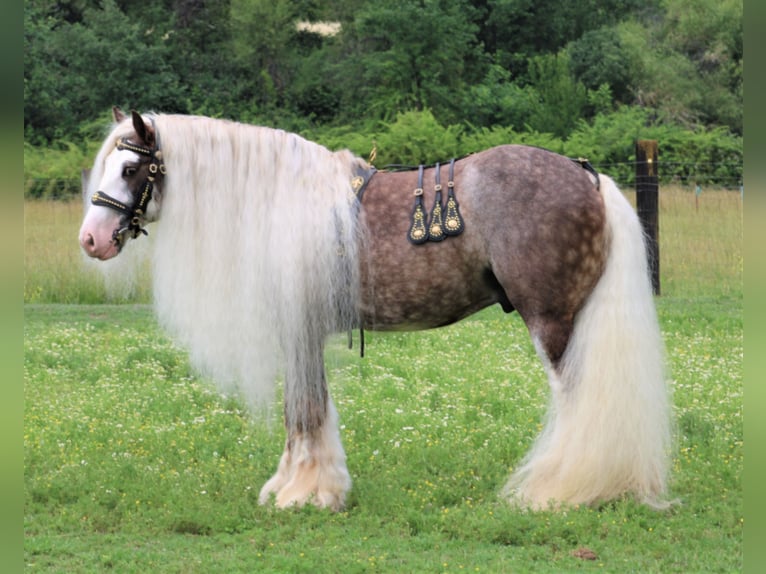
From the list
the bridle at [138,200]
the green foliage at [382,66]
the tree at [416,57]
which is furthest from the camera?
the tree at [416,57]

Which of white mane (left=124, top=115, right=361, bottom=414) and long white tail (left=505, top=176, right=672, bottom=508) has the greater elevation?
white mane (left=124, top=115, right=361, bottom=414)

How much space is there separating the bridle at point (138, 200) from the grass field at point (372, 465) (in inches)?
50.2

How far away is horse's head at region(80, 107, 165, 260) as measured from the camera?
16.6 ft

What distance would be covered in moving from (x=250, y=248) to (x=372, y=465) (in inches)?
66.0

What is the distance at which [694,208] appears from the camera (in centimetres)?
1354

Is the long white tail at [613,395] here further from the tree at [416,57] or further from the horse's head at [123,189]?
the tree at [416,57]

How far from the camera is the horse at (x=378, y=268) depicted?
5.04 m

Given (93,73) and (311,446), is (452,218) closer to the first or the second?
(311,446)

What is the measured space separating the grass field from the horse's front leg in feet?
0.37

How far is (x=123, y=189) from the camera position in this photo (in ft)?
16.8

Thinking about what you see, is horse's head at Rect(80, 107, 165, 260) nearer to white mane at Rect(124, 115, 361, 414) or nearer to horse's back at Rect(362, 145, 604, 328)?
→ white mane at Rect(124, 115, 361, 414)

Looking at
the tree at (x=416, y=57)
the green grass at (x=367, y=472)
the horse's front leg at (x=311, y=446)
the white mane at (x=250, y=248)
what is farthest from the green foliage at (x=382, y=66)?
the horse's front leg at (x=311, y=446)
